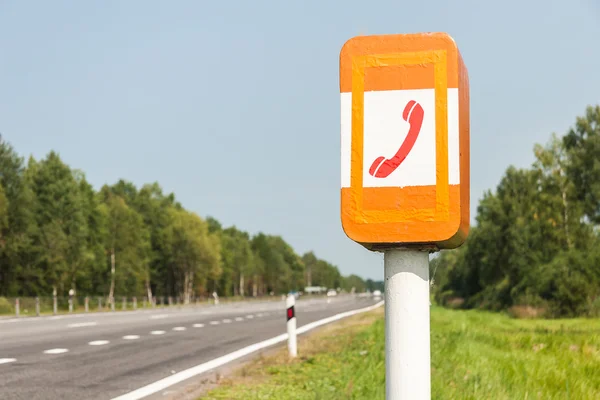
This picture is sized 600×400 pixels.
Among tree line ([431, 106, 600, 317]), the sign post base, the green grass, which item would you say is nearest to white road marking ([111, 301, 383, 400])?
the green grass

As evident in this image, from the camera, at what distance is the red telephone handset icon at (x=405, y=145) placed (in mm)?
2012

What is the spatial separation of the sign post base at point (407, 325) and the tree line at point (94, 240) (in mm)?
69108

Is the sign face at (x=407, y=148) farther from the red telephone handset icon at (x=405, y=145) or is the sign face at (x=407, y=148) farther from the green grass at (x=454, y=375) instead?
the green grass at (x=454, y=375)

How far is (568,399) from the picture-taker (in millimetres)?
6113

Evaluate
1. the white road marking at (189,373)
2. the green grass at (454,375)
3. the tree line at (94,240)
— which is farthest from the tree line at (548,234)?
the tree line at (94,240)

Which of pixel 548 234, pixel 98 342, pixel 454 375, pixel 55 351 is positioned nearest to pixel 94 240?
pixel 548 234

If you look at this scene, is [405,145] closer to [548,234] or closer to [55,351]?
[55,351]

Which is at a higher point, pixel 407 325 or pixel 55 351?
pixel 407 325

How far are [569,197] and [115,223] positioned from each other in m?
59.0

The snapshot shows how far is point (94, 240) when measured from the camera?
84.4 m

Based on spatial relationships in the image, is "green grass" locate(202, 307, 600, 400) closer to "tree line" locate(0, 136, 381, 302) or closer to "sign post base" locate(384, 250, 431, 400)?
"sign post base" locate(384, 250, 431, 400)

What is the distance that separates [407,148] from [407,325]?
1.53 feet

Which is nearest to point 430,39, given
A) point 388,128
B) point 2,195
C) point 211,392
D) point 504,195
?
point 388,128

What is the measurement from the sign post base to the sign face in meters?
0.06
